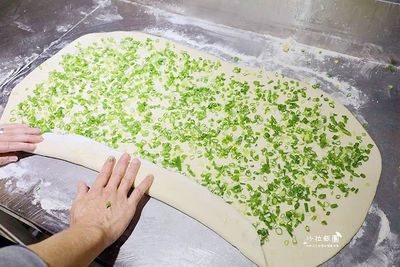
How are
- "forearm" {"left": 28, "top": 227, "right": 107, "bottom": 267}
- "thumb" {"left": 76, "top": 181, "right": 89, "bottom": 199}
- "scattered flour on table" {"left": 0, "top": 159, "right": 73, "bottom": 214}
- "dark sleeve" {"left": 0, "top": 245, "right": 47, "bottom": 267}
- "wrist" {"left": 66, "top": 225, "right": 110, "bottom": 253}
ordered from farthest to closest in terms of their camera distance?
"scattered flour on table" {"left": 0, "top": 159, "right": 73, "bottom": 214} → "thumb" {"left": 76, "top": 181, "right": 89, "bottom": 199} → "wrist" {"left": 66, "top": 225, "right": 110, "bottom": 253} → "forearm" {"left": 28, "top": 227, "right": 107, "bottom": 267} → "dark sleeve" {"left": 0, "top": 245, "right": 47, "bottom": 267}

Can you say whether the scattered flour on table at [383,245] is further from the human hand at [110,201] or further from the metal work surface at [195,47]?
the human hand at [110,201]

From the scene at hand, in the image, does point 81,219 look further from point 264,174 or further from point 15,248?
point 264,174

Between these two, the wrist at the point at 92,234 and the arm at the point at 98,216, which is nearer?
the arm at the point at 98,216

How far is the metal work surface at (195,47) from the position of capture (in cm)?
148

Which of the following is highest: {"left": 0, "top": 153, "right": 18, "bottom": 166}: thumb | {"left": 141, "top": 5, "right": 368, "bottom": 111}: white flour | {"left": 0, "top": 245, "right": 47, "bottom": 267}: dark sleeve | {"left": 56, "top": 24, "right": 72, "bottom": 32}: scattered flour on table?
{"left": 141, "top": 5, "right": 368, "bottom": 111}: white flour

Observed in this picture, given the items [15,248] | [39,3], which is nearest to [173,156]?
[15,248]

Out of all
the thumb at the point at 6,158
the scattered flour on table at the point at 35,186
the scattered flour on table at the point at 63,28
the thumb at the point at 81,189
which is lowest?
the scattered flour on table at the point at 35,186

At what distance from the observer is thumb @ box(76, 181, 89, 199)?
5.09 ft

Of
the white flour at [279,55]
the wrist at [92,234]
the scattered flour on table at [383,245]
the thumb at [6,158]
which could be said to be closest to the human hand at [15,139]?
the thumb at [6,158]

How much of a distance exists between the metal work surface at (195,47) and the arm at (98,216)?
4.8 inches

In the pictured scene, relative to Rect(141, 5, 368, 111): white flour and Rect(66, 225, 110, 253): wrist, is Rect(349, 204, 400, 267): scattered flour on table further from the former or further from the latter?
Rect(66, 225, 110, 253): wrist

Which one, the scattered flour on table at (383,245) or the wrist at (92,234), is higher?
the scattered flour on table at (383,245)

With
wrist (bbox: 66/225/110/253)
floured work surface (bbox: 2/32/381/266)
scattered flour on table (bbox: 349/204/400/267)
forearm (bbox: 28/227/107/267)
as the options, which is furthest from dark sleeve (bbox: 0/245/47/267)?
scattered flour on table (bbox: 349/204/400/267)

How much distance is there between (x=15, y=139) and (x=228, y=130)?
1223 mm
